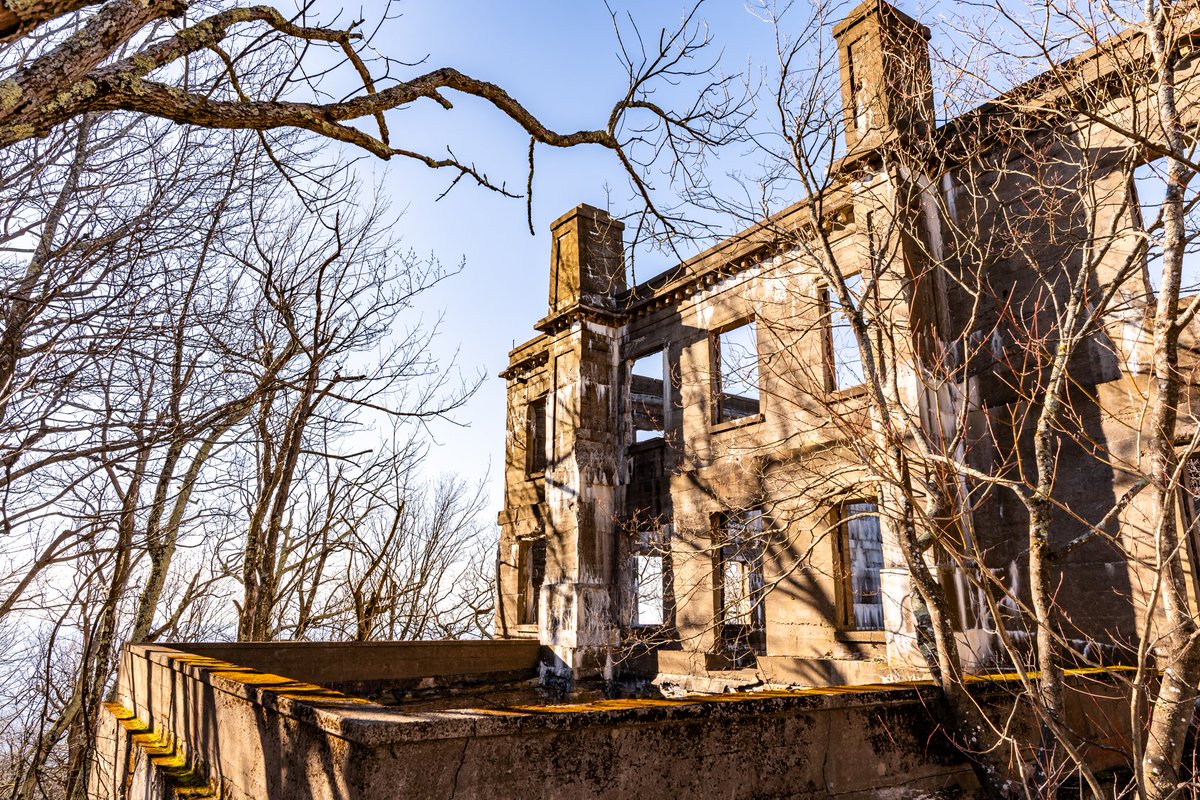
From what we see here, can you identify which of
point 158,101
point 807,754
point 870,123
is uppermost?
point 870,123

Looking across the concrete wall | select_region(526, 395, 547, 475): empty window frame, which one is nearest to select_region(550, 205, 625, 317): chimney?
select_region(526, 395, 547, 475): empty window frame

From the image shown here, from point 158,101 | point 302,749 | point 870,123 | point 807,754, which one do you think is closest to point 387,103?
point 158,101

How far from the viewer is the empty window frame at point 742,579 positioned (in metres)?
8.51

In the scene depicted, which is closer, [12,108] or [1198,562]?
[12,108]

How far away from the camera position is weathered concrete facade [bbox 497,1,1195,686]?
8.06 metres

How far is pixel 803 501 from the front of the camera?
34.3 feet

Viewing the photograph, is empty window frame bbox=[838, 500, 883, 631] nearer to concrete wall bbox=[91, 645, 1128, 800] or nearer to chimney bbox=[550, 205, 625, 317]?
chimney bbox=[550, 205, 625, 317]

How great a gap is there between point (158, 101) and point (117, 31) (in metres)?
0.29

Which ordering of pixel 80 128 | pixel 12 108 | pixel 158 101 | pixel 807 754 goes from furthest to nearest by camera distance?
pixel 80 128 → pixel 807 754 → pixel 158 101 → pixel 12 108

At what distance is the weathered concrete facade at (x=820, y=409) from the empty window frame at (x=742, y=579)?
15 cm

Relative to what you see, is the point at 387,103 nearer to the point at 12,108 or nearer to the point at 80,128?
the point at 12,108

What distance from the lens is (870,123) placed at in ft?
35.8

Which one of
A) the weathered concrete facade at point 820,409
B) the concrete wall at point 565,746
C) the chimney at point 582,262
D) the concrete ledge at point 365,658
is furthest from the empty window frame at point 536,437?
the concrete wall at point 565,746

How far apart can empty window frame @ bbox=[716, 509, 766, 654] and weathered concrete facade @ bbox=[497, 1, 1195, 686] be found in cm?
15
